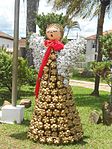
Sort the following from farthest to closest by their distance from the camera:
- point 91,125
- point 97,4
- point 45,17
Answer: point 97,4 < point 45,17 < point 91,125

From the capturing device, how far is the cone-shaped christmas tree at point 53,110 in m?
6.45

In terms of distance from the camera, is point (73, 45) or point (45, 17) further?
point (45, 17)

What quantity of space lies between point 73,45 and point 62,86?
2.20 ft

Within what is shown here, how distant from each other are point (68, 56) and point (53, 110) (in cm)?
88

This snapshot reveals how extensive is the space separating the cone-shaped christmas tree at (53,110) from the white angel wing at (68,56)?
71mm

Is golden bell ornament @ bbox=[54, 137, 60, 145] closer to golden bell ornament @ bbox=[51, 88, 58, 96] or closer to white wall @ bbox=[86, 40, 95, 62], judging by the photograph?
golden bell ornament @ bbox=[51, 88, 58, 96]

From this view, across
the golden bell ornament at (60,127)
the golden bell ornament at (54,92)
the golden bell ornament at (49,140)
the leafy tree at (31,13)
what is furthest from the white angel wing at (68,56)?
the leafy tree at (31,13)

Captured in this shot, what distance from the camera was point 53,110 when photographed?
6457 millimetres

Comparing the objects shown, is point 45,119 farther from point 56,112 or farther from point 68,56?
point 68,56

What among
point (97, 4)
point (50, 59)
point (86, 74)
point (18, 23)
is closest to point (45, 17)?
point (97, 4)

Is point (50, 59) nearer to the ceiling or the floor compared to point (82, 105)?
nearer to the ceiling

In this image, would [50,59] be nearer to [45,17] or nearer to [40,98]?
[40,98]

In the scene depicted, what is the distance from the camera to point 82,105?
1145cm

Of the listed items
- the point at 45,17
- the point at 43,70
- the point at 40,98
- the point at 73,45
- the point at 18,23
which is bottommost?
the point at 40,98
